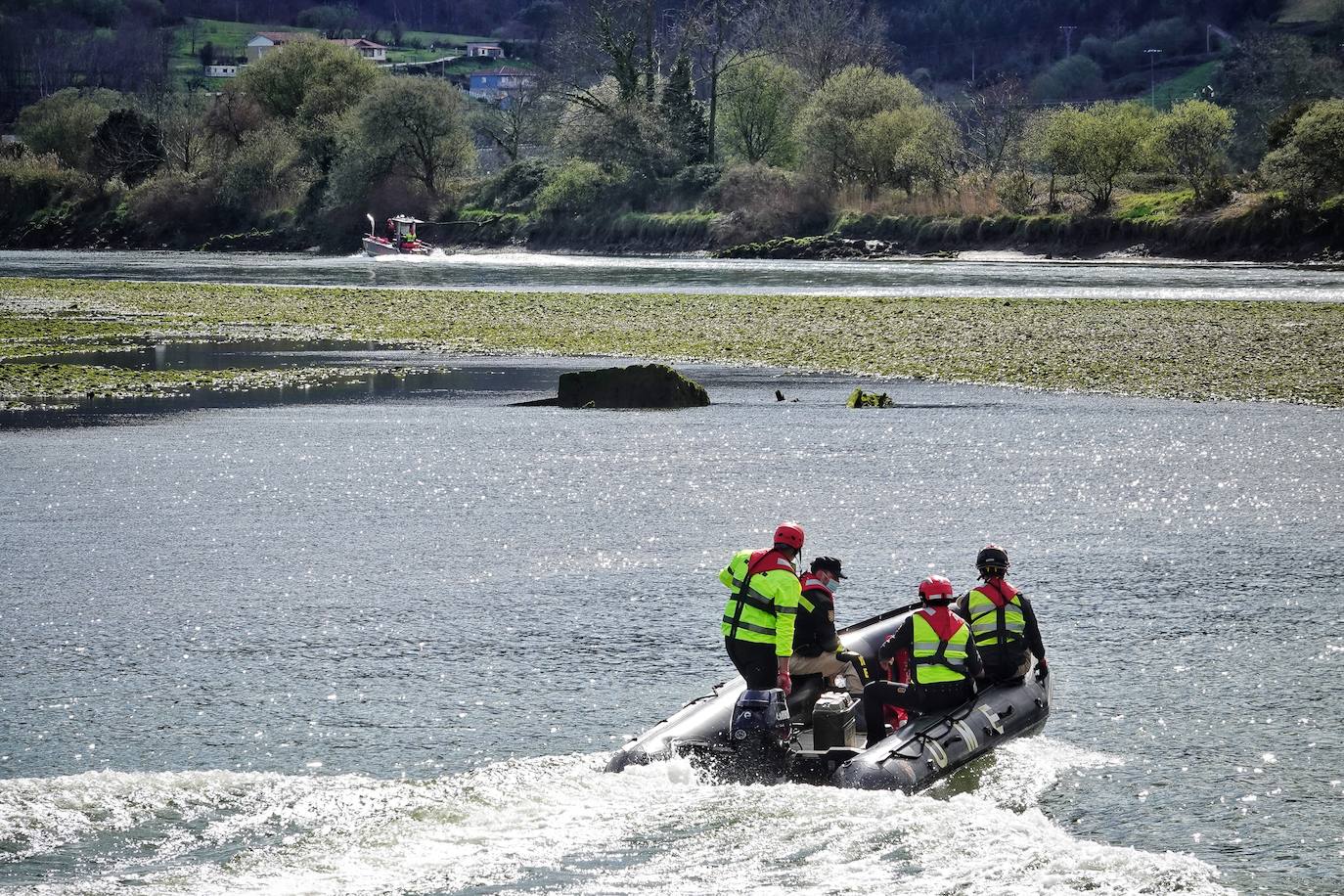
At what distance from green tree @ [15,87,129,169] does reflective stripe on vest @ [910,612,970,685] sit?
15937 cm

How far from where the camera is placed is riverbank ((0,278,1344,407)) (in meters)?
44.5

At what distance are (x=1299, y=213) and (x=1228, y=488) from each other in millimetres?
64987

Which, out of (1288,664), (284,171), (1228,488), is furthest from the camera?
(284,171)

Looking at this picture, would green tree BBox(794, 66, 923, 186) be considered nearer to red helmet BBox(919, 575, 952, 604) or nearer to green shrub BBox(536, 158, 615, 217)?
green shrub BBox(536, 158, 615, 217)

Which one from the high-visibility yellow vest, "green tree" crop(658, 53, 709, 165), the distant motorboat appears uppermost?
→ "green tree" crop(658, 53, 709, 165)

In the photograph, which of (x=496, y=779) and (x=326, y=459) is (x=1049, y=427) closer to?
(x=326, y=459)

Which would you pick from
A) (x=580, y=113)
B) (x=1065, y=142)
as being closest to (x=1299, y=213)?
(x=1065, y=142)

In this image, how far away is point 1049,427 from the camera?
35.9 meters

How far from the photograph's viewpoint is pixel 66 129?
544 feet

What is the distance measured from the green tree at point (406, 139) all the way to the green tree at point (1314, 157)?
65.1m

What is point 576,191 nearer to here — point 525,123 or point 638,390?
point 525,123

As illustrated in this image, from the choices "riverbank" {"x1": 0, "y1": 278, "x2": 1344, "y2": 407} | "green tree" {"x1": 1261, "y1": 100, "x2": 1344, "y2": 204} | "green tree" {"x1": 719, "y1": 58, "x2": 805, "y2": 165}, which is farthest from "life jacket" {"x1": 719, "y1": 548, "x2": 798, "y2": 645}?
"green tree" {"x1": 719, "y1": 58, "x2": 805, "y2": 165}

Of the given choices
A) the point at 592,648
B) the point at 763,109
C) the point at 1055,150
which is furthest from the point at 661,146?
the point at 592,648

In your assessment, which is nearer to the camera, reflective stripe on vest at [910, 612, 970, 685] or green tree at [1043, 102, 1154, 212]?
reflective stripe on vest at [910, 612, 970, 685]
